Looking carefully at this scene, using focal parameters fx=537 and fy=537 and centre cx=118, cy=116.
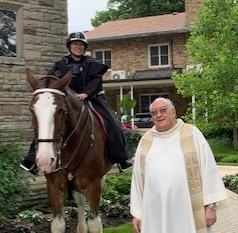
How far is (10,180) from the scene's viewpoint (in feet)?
26.5

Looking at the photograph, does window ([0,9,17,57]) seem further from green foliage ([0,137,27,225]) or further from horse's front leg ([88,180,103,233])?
horse's front leg ([88,180,103,233])

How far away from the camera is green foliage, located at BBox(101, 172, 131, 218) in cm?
977

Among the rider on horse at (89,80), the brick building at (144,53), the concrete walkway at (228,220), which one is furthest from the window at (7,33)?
the brick building at (144,53)

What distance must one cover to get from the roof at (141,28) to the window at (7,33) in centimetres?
2510

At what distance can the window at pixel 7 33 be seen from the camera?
9.83m

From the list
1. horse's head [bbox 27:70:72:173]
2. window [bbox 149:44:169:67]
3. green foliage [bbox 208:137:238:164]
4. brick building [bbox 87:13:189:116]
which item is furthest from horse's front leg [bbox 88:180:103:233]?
window [bbox 149:44:169:67]

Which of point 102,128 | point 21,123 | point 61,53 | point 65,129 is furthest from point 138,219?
point 61,53

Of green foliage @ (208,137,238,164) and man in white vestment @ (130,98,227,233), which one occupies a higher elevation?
man in white vestment @ (130,98,227,233)

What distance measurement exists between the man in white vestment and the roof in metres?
29.9

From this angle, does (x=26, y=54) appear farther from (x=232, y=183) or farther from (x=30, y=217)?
(x=232, y=183)

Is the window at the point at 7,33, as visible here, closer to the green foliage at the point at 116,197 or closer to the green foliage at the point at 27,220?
the green foliage at the point at 27,220

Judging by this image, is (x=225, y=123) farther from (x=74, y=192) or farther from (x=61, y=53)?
(x=74, y=192)

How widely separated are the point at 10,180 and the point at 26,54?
9.40 ft

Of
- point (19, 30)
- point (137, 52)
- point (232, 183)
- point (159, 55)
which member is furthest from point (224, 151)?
point (19, 30)
